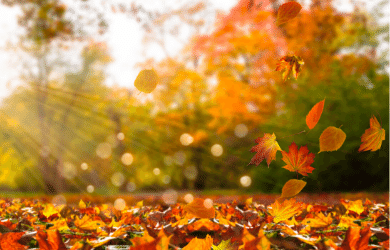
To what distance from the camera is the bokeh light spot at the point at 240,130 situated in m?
6.71

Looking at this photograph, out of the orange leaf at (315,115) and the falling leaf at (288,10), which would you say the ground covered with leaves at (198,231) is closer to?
the orange leaf at (315,115)

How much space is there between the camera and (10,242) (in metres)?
0.58

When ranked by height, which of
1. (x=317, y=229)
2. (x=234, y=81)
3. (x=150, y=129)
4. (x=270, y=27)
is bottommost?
(x=317, y=229)

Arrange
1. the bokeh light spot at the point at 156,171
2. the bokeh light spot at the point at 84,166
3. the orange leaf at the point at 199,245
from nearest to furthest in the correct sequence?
the orange leaf at the point at 199,245 < the bokeh light spot at the point at 156,171 < the bokeh light spot at the point at 84,166

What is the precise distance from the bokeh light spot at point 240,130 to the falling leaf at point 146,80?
6157 millimetres

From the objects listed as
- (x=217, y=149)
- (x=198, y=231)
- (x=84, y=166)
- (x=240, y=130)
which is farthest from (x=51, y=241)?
(x=84, y=166)

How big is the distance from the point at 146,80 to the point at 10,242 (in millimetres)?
418

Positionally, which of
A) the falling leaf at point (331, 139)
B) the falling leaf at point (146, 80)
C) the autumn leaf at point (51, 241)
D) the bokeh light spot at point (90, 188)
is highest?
the falling leaf at point (146, 80)

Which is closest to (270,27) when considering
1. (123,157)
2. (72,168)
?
(123,157)

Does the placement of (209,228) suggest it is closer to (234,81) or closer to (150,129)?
(234,81)

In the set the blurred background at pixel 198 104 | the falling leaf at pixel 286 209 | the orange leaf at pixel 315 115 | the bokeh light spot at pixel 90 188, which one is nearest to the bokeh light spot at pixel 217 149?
the blurred background at pixel 198 104

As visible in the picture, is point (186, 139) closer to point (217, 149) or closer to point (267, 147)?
point (217, 149)

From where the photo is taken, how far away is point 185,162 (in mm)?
10039

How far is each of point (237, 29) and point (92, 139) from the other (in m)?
9.18
